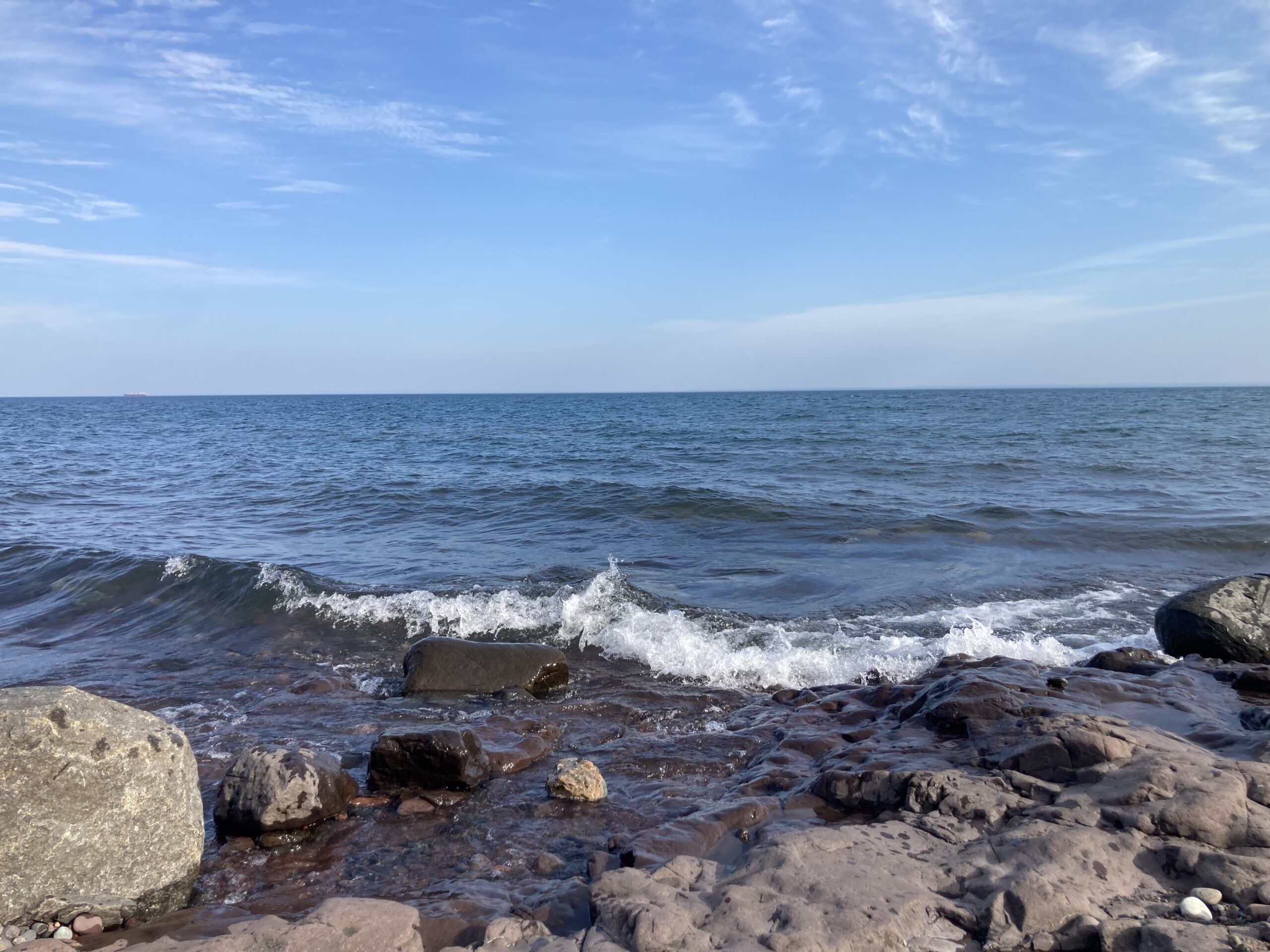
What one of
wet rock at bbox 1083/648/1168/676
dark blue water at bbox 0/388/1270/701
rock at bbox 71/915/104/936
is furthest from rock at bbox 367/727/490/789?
wet rock at bbox 1083/648/1168/676

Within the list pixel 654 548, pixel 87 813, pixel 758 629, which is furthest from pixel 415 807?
pixel 654 548

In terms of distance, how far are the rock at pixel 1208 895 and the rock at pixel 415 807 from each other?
413 centimetres

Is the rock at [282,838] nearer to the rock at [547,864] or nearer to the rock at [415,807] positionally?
the rock at [415,807]

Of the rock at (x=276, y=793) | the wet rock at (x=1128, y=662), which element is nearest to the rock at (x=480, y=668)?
the rock at (x=276, y=793)

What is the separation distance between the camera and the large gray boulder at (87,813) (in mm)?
3652

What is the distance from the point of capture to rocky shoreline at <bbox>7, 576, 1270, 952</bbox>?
3.18 meters

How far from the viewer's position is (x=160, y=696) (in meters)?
Result: 7.27

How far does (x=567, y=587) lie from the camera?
1078cm

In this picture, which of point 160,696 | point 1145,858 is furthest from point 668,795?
point 160,696

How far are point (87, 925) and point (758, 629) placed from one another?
23.1 feet

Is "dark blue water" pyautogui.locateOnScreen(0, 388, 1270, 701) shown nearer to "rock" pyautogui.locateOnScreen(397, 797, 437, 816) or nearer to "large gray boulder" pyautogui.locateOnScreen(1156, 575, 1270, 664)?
"large gray boulder" pyautogui.locateOnScreen(1156, 575, 1270, 664)

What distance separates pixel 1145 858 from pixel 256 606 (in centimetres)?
1005

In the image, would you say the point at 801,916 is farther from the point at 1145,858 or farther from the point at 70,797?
the point at 70,797

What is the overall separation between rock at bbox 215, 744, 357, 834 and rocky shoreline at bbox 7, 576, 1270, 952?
1cm
